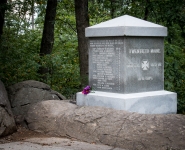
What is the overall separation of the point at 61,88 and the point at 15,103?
12.9 ft

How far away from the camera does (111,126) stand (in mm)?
8219

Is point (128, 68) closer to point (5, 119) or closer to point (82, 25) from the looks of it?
point (5, 119)

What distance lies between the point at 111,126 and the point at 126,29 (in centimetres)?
200


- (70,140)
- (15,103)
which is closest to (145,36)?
(70,140)

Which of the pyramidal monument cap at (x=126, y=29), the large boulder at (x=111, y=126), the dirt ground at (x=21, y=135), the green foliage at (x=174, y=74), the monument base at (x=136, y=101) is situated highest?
the pyramidal monument cap at (x=126, y=29)

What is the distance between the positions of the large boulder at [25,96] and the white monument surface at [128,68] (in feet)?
4.06

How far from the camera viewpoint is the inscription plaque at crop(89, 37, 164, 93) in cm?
893

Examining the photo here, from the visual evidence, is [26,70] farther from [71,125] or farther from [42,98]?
[71,125]

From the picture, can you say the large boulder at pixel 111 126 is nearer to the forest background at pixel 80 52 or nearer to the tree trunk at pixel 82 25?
the forest background at pixel 80 52

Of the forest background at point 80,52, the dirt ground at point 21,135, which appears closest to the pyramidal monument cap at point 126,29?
the forest background at point 80,52

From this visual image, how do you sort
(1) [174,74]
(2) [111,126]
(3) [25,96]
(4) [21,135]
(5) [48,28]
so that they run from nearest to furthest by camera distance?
(2) [111,126] < (4) [21,135] < (3) [25,96] < (1) [174,74] < (5) [48,28]

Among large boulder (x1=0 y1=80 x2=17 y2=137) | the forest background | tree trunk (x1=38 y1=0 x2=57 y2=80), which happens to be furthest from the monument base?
tree trunk (x1=38 y1=0 x2=57 y2=80)

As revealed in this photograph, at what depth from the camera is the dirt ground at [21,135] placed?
8694 mm

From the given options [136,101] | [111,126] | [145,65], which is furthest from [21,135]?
[145,65]
